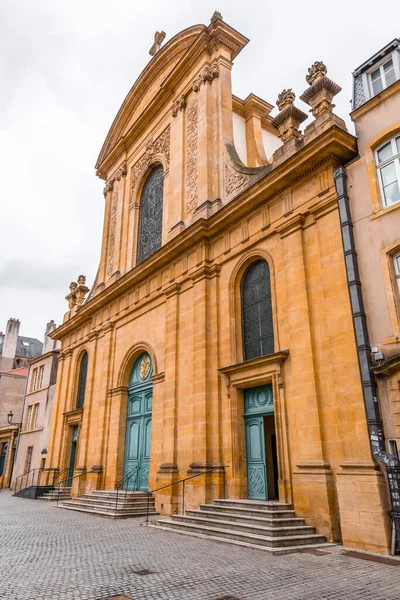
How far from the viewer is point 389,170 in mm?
9562

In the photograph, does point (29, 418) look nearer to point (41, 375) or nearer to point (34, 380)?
point (34, 380)

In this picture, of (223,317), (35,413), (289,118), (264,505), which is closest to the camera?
(264,505)

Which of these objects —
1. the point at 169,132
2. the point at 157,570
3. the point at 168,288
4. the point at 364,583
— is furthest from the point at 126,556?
the point at 169,132

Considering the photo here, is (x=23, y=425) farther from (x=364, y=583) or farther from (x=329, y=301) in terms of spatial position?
(x=364, y=583)

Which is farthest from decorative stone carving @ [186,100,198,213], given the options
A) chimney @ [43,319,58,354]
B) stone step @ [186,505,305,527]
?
chimney @ [43,319,58,354]

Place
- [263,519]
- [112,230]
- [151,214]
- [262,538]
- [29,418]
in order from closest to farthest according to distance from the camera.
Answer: [262,538] → [263,519] → [151,214] → [112,230] → [29,418]

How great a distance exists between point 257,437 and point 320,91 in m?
8.87

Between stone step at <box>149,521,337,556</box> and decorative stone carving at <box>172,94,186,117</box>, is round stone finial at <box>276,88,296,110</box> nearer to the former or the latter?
decorative stone carving at <box>172,94,186,117</box>

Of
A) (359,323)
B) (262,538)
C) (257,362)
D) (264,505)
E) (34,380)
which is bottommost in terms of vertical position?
(262,538)

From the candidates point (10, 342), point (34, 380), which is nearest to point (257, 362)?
point (34, 380)

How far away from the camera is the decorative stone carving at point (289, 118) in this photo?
39.9ft

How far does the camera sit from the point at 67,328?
2345 cm

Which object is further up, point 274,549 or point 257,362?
point 257,362

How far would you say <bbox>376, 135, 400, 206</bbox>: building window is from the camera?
30.7 feet
